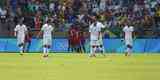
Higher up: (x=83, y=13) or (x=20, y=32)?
(x=83, y=13)

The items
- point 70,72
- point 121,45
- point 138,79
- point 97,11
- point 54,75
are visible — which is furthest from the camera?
point 97,11

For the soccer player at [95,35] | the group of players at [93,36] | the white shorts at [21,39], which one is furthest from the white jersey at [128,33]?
the white shorts at [21,39]

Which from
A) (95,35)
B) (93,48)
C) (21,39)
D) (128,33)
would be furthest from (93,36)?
(21,39)

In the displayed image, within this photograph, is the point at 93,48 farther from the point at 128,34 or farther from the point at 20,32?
the point at 20,32

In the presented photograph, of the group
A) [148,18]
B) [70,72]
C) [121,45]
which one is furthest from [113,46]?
[70,72]

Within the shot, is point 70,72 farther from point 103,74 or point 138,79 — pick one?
point 138,79

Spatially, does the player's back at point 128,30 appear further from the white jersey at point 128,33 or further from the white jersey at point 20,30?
the white jersey at point 20,30

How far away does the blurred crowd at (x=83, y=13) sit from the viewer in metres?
43.2

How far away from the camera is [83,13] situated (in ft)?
147

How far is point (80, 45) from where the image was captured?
4316 centimetres

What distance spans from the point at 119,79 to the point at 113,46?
23701 mm

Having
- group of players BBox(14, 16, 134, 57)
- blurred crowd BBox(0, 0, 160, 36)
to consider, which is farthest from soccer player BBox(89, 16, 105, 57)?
blurred crowd BBox(0, 0, 160, 36)

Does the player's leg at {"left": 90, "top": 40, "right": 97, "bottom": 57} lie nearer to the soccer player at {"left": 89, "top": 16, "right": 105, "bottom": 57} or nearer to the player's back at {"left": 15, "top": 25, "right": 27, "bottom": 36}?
the soccer player at {"left": 89, "top": 16, "right": 105, "bottom": 57}

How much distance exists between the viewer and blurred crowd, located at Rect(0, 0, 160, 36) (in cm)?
4325
